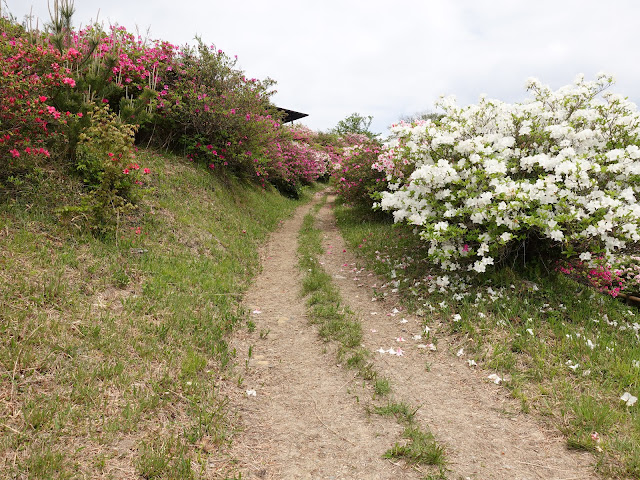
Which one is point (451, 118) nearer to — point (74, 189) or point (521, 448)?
point (521, 448)

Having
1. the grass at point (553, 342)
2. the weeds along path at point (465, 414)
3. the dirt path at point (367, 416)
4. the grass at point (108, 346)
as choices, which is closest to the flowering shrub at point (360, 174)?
→ the grass at point (553, 342)

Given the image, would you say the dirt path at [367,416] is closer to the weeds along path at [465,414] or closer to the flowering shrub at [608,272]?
the weeds along path at [465,414]

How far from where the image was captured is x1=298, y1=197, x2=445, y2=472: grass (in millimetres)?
3051

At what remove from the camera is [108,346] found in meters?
3.79

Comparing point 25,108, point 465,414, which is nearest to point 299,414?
point 465,414

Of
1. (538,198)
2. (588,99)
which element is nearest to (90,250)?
(538,198)

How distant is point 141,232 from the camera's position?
22.0 ft

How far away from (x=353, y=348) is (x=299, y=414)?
1435mm

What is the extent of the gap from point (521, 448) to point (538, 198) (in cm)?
374

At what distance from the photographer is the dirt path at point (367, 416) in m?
2.96

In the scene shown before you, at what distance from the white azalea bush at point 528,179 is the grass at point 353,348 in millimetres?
1978

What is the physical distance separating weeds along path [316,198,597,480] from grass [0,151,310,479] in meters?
1.97

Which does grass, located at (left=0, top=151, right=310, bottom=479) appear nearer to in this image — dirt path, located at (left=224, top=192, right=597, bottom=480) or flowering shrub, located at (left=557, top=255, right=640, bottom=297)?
dirt path, located at (left=224, top=192, right=597, bottom=480)

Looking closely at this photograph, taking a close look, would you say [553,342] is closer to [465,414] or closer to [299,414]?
[465,414]
